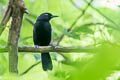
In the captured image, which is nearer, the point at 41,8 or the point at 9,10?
the point at 9,10

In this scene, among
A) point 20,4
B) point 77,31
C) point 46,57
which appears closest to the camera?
point 20,4

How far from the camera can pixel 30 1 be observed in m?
3.75

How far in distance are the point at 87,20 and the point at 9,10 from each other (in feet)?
9.03

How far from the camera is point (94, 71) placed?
12.2 inches

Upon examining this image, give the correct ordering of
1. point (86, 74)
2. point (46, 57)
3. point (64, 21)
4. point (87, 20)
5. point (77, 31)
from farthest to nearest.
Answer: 1. point (46, 57)
2. point (87, 20)
3. point (64, 21)
4. point (77, 31)
5. point (86, 74)

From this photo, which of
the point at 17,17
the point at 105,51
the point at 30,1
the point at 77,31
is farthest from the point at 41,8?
the point at 105,51

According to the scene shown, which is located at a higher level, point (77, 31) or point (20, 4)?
point (20, 4)

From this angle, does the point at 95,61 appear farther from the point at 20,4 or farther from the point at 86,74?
the point at 20,4

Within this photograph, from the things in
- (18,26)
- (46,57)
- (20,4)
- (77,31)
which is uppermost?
(20,4)

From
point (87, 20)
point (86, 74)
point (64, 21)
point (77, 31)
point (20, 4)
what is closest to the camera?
point (86, 74)

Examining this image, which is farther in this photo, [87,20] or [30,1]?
[87,20]

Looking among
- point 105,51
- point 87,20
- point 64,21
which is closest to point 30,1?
point 64,21

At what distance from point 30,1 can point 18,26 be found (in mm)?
2331

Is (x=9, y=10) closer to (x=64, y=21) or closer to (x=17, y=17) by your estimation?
(x=17, y=17)
